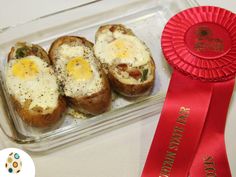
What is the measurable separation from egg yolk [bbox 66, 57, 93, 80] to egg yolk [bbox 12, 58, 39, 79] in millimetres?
93

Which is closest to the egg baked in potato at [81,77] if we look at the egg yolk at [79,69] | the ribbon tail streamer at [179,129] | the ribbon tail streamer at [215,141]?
the egg yolk at [79,69]

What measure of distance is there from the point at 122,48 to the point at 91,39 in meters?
0.19

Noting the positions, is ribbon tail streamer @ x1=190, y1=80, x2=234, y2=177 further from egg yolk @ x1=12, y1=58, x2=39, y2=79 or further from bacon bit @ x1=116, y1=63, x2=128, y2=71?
egg yolk @ x1=12, y1=58, x2=39, y2=79

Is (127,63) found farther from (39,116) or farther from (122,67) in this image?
(39,116)

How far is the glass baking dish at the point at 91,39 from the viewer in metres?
1.11

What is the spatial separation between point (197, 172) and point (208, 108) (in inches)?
6.8

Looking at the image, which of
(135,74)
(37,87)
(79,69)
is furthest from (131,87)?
(37,87)

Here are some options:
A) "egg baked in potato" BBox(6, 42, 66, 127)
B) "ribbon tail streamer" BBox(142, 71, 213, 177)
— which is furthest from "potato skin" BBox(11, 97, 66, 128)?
"ribbon tail streamer" BBox(142, 71, 213, 177)

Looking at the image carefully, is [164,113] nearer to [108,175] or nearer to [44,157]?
[108,175]

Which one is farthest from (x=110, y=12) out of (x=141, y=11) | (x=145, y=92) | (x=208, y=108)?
(x=208, y=108)

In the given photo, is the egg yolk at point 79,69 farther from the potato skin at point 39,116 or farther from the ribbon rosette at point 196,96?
Answer: the ribbon rosette at point 196,96

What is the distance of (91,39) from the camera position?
1.38m

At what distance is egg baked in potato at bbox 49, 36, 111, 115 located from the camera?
3.73 feet

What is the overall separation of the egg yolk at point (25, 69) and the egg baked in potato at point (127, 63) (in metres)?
0.18
